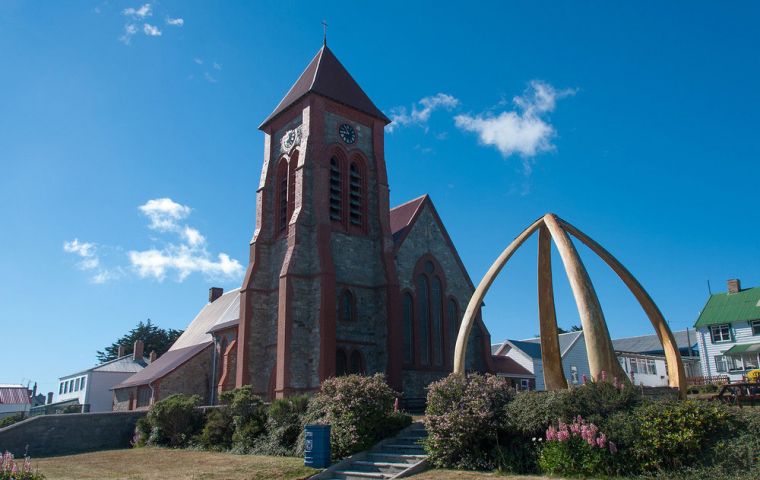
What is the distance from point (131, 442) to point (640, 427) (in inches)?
931

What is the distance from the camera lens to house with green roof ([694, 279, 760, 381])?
144ft

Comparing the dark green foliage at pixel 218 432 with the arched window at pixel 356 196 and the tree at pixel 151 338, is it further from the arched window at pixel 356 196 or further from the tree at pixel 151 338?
the tree at pixel 151 338

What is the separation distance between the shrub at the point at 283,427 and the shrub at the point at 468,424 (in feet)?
19.0

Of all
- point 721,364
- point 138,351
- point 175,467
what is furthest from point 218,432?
point 138,351

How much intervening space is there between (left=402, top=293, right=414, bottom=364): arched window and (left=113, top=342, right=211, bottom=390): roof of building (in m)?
15.2

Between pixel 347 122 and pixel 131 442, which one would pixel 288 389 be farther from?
pixel 347 122

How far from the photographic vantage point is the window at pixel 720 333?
4581 cm

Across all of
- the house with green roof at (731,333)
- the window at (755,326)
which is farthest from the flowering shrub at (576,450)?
the window at (755,326)

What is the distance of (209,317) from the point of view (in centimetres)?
4794

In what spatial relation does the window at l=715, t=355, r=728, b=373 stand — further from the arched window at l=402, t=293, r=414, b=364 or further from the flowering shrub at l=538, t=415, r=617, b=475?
the flowering shrub at l=538, t=415, r=617, b=475

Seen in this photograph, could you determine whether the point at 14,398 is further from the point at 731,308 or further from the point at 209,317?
the point at 731,308

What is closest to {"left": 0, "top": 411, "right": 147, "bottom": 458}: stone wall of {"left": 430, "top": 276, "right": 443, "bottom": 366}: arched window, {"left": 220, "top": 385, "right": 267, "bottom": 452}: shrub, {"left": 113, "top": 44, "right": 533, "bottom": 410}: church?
{"left": 113, "top": 44, "right": 533, "bottom": 410}: church

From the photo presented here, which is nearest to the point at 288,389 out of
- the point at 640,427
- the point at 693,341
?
the point at 640,427

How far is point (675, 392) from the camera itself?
16.1m
